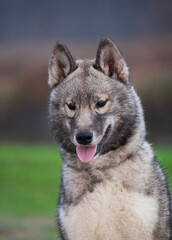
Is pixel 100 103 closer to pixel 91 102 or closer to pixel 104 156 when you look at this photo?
pixel 91 102

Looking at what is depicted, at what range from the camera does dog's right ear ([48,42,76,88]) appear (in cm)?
587

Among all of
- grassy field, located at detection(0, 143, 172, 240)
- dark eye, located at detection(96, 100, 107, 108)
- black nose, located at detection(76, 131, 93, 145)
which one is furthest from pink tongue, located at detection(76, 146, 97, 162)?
grassy field, located at detection(0, 143, 172, 240)

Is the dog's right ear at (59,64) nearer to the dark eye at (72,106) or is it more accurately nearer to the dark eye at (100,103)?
the dark eye at (72,106)

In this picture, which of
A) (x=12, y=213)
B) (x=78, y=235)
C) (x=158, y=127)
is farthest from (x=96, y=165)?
(x=158, y=127)

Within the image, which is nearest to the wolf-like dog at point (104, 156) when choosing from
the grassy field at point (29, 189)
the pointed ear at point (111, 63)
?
the pointed ear at point (111, 63)

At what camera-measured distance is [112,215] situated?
547 cm

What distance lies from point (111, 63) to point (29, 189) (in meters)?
10.1

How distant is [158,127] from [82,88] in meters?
12.1

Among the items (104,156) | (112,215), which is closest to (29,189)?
(104,156)

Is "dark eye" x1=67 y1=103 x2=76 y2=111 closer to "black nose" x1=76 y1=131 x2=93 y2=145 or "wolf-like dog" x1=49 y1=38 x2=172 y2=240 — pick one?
"wolf-like dog" x1=49 y1=38 x2=172 y2=240

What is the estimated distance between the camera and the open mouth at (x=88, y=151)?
220 inches

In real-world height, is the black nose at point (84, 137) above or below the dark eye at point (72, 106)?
below

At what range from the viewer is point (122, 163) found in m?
5.69

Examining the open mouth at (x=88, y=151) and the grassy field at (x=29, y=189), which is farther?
the grassy field at (x=29, y=189)
